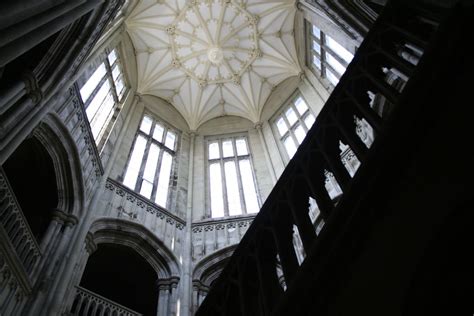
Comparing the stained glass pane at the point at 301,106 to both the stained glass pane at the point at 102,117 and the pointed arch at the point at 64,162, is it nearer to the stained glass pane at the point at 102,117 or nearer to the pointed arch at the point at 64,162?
the stained glass pane at the point at 102,117

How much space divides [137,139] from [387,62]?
11192mm

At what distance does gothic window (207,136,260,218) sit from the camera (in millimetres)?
12991

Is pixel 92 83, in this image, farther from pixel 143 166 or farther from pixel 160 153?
pixel 160 153

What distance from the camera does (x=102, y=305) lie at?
815 cm

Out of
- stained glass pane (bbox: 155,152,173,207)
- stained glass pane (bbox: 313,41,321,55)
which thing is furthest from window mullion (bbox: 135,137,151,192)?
stained glass pane (bbox: 313,41,321,55)

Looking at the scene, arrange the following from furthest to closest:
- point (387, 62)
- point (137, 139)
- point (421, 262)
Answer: point (137, 139) → point (387, 62) → point (421, 262)

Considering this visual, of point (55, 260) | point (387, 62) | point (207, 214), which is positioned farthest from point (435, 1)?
point (207, 214)

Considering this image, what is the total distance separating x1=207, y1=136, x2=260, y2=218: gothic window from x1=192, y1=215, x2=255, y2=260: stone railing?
719 mm

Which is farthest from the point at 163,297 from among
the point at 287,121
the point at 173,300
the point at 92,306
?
the point at 287,121

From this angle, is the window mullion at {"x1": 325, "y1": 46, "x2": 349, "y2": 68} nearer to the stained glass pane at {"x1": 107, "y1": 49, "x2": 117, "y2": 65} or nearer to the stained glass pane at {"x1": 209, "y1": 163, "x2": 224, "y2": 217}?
the stained glass pane at {"x1": 209, "y1": 163, "x2": 224, "y2": 217}

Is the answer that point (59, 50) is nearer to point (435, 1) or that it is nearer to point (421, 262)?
point (435, 1)

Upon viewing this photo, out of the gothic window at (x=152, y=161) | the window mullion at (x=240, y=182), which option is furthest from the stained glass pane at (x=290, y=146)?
the gothic window at (x=152, y=161)

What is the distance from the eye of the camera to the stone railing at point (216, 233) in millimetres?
11062

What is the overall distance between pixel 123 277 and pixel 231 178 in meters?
5.24
